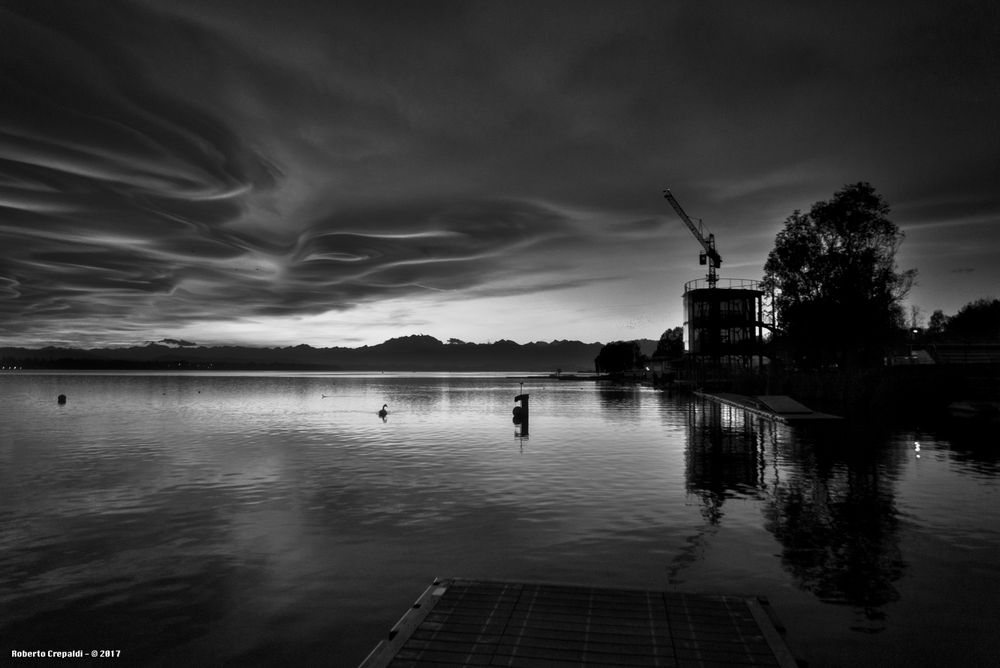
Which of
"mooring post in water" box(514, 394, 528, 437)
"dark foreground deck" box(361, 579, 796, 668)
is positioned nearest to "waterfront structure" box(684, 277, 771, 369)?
"mooring post in water" box(514, 394, 528, 437)

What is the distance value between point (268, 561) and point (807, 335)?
68748 mm

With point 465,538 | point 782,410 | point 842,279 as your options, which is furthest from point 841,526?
point 842,279

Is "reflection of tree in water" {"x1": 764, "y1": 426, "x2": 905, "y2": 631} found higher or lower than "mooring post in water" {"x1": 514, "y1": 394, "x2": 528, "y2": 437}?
lower

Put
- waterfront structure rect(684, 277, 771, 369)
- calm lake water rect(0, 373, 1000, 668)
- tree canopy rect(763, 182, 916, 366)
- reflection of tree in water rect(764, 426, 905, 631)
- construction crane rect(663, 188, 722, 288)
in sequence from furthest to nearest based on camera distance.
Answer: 1. construction crane rect(663, 188, 722, 288)
2. waterfront structure rect(684, 277, 771, 369)
3. tree canopy rect(763, 182, 916, 366)
4. reflection of tree in water rect(764, 426, 905, 631)
5. calm lake water rect(0, 373, 1000, 668)

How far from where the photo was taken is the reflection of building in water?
2183cm

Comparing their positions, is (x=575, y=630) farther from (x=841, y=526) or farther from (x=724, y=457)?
(x=724, y=457)

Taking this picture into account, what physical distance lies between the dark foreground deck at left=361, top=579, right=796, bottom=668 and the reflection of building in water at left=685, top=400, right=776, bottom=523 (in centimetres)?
854

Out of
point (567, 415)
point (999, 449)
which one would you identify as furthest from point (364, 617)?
point (567, 415)

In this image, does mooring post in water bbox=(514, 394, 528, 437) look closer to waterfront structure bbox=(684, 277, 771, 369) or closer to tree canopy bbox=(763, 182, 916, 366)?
tree canopy bbox=(763, 182, 916, 366)

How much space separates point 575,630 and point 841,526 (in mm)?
11353

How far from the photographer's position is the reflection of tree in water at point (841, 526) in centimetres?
1218

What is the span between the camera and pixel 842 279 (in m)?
67.8

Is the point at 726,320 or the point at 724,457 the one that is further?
the point at 726,320

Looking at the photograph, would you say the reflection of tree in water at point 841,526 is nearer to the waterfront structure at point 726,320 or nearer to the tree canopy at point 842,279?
the tree canopy at point 842,279
